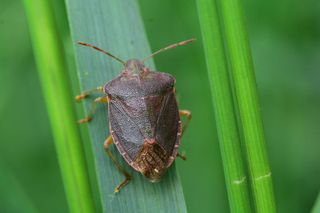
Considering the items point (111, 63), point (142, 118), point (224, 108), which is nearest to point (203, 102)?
point (142, 118)

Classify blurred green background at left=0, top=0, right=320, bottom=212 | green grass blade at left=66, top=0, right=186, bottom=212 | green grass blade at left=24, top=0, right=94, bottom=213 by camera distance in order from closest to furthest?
green grass blade at left=24, top=0, right=94, bottom=213, green grass blade at left=66, top=0, right=186, bottom=212, blurred green background at left=0, top=0, right=320, bottom=212

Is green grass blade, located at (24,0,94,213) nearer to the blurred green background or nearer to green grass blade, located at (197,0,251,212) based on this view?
green grass blade, located at (197,0,251,212)

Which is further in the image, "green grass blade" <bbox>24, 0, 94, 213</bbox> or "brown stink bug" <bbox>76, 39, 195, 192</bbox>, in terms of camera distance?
"brown stink bug" <bbox>76, 39, 195, 192</bbox>

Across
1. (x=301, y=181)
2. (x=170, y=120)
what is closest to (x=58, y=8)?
(x=170, y=120)

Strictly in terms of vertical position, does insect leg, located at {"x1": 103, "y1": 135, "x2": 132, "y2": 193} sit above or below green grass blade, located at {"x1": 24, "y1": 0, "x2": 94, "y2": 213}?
below

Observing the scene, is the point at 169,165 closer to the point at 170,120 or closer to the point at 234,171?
the point at 170,120

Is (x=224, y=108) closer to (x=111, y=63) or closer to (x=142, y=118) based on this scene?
(x=142, y=118)

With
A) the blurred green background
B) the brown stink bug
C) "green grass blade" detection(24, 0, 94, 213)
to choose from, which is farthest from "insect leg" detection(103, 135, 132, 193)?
the blurred green background
